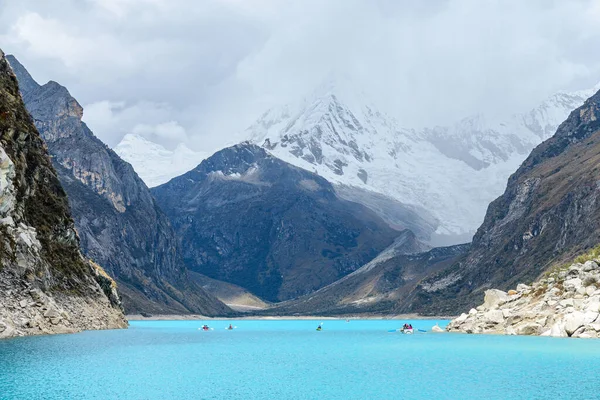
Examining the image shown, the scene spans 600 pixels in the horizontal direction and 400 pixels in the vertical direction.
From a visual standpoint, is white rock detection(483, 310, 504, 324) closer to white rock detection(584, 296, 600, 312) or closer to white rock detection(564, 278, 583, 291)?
white rock detection(564, 278, 583, 291)

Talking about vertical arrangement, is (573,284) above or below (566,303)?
above

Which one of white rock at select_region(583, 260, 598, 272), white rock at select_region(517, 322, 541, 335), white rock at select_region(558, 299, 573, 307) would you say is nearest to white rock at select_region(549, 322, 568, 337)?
white rock at select_region(558, 299, 573, 307)

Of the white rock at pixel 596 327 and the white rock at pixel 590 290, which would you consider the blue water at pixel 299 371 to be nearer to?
the white rock at pixel 596 327

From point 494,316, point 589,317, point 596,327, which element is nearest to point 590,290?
point 589,317

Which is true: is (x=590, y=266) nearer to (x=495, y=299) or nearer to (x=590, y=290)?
(x=590, y=290)

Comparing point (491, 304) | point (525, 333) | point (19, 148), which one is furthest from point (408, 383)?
point (19, 148)
